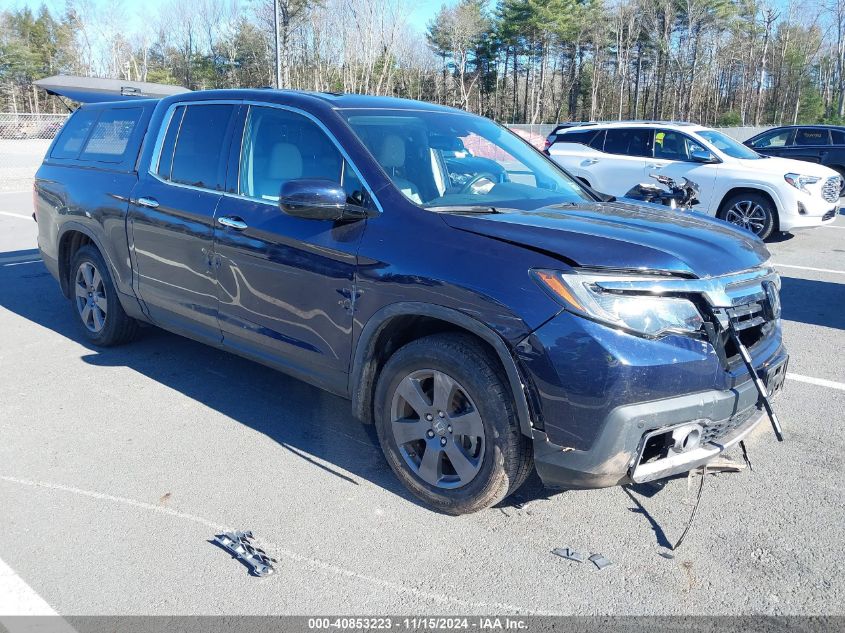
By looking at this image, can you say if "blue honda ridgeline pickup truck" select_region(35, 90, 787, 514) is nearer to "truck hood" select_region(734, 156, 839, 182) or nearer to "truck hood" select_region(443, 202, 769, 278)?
"truck hood" select_region(443, 202, 769, 278)

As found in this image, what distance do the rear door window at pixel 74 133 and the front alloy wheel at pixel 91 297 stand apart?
930 mm

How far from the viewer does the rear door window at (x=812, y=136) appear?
678 inches

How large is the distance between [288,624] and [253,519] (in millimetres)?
752

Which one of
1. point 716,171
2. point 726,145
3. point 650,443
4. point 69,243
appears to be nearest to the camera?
point 650,443

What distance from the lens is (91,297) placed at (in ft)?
18.5

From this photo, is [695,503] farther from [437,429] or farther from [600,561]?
[437,429]

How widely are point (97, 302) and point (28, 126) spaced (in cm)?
2920

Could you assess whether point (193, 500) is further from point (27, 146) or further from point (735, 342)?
point (27, 146)

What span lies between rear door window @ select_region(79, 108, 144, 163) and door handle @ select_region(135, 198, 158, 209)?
0.52 meters

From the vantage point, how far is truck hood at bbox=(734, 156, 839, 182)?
10836 mm

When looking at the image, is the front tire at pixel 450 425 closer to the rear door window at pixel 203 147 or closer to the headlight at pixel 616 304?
the headlight at pixel 616 304

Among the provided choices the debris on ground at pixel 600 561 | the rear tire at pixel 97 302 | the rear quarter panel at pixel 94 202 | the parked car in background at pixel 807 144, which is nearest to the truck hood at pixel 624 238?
the debris on ground at pixel 600 561

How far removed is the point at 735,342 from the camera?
2.97 m

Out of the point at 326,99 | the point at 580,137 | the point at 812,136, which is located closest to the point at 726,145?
the point at 580,137
